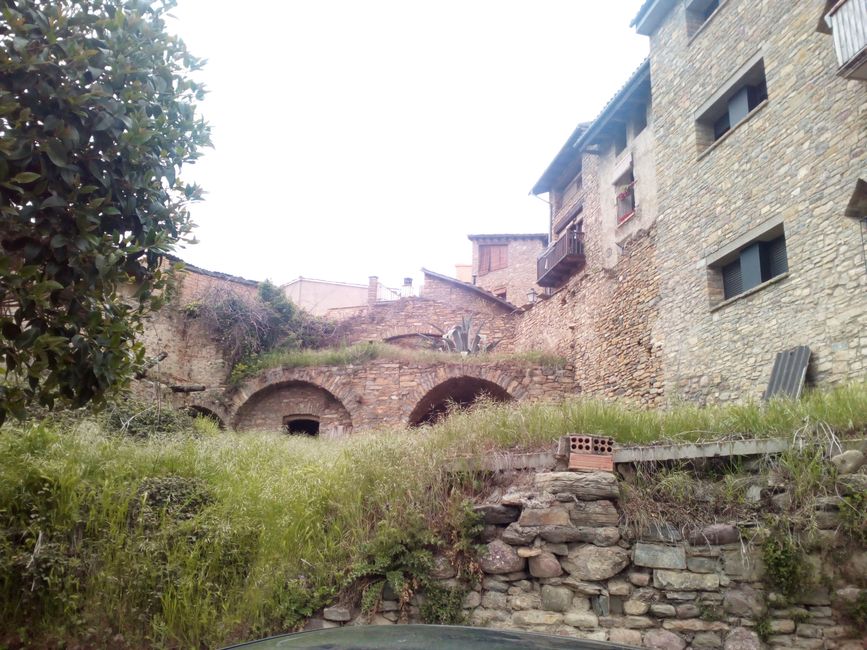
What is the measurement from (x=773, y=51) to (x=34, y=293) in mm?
10580

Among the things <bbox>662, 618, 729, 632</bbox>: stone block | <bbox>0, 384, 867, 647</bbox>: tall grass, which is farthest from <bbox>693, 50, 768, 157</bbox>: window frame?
<bbox>662, 618, 729, 632</bbox>: stone block

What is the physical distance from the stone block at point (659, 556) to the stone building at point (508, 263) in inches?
835

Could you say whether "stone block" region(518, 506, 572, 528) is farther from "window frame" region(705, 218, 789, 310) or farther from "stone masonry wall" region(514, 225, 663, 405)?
"stone masonry wall" region(514, 225, 663, 405)

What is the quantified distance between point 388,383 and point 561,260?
18.5 ft

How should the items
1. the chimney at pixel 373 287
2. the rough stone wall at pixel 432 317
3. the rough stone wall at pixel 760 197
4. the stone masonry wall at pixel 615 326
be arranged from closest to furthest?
1. the rough stone wall at pixel 760 197
2. the stone masonry wall at pixel 615 326
3. the rough stone wall at pixel 432 317
4. the chimney at pixel 373 287

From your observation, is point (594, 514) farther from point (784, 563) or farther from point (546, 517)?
point (784, 563)

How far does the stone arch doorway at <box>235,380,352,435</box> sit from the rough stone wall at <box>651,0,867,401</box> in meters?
8.58

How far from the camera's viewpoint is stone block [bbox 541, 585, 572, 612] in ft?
16.6

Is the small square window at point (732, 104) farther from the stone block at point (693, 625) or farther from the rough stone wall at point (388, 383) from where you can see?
the stone block at point (693, 625)

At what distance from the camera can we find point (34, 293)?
3.84m

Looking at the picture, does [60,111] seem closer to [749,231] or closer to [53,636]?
[53,636]

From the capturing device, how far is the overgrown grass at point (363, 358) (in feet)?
54.7

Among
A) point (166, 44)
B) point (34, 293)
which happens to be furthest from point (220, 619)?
point (166, 44)

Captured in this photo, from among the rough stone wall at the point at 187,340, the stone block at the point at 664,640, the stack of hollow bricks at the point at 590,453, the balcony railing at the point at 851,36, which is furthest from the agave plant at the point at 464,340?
the stone block at the point at 664,640
